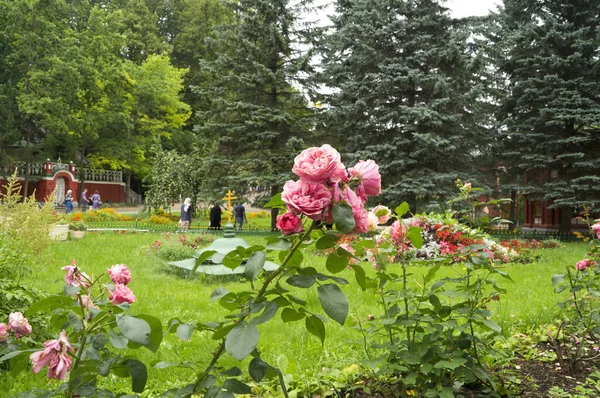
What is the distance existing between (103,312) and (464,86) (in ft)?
62.7

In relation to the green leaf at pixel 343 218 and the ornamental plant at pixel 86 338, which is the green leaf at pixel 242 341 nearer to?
the ornamental plant at pixel 86 338

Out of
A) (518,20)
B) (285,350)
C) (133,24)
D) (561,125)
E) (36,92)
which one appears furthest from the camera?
(133,24)

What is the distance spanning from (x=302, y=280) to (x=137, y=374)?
0.60 meters

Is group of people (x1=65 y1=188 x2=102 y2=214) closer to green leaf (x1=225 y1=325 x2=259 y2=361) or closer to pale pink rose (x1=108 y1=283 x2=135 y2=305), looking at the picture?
pale pink rose (x1=108 y1=283 x2=135 y2=305)

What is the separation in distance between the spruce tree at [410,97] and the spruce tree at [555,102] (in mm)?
1544

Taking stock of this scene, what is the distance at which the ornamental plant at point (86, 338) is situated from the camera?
138cm

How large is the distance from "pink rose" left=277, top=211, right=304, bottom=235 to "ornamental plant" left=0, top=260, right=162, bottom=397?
18.6 inches

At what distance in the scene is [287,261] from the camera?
1.55 metres

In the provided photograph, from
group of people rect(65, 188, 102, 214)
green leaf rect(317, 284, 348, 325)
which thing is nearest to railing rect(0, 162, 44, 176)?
group of people rect(65, 188, 102, 214)

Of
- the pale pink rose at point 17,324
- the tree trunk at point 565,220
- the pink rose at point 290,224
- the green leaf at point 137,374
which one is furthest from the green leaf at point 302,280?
the tree trunk at point 565,220

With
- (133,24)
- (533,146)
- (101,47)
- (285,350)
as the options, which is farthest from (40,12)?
(285,350)

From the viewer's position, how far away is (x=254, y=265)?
1378mm

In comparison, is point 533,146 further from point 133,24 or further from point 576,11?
point 133,24

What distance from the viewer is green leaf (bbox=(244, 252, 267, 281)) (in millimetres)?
1348
